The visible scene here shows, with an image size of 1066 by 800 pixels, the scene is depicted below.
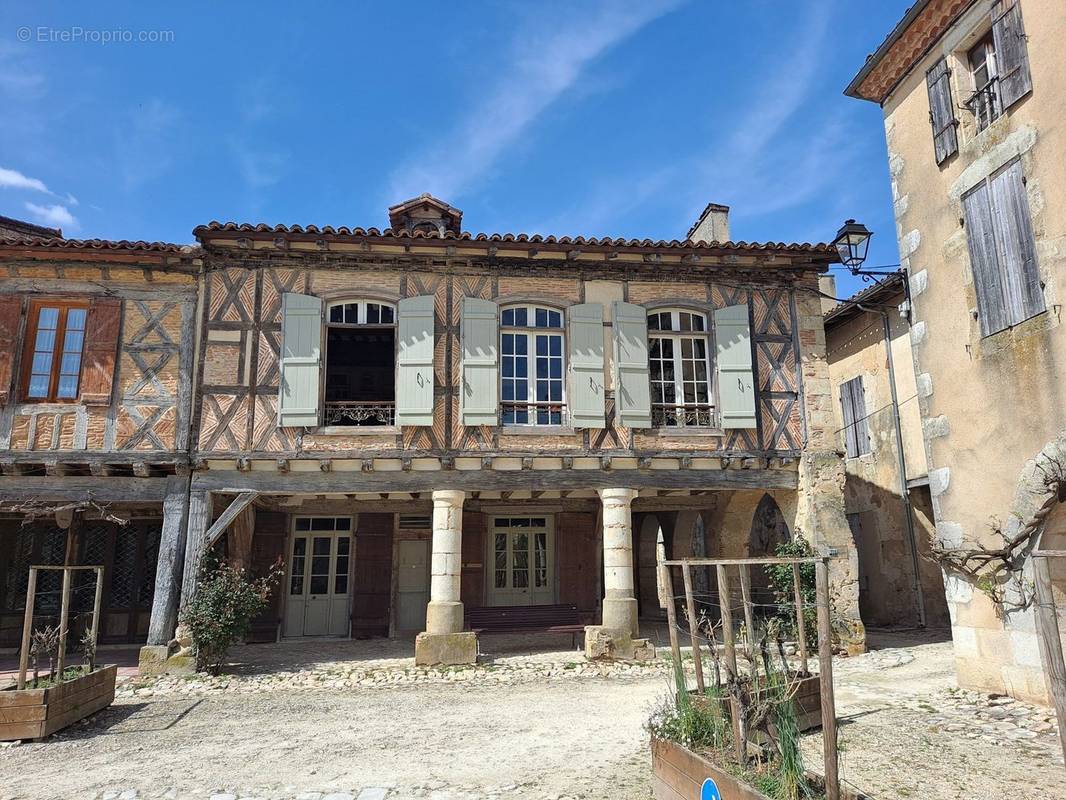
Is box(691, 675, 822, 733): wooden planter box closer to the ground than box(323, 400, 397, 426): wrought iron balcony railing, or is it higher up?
closer to the ground

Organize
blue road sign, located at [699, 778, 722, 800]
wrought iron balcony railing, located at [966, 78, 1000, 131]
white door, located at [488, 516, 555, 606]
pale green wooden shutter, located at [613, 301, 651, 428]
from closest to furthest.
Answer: blue road sign, located at [699, 778, 722, 800], wrought iron balcony railing, located at [966, 78, 1000, 131], pale green wooden shutter, located at [613, 301, 651, 428], white door, located at [488, 516, 555, 606]

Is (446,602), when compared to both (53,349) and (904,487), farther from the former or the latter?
(904,487)

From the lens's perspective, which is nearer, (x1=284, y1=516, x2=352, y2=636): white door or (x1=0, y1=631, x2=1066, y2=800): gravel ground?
(x1=0, y1=631, x2=1066, y2=800): gravel ground

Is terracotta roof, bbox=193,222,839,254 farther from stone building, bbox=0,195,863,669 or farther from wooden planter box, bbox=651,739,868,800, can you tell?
wooden planter box, bbox=651,739,868,800

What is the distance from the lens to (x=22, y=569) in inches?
412

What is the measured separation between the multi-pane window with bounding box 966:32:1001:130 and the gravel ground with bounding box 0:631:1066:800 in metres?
5.44

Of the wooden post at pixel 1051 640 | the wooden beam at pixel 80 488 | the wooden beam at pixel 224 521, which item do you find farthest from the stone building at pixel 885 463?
the wooden beam at pixel 80 488

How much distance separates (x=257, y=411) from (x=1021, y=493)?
323 inches

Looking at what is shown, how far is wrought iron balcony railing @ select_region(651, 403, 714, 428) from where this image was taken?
377 inches

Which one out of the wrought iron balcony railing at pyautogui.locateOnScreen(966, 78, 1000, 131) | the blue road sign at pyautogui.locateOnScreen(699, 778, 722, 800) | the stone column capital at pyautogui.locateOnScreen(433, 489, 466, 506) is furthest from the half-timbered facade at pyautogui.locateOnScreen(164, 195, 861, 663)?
the blue road sign at pyautogui.locateOnScreen(699, 778, 722, 800)

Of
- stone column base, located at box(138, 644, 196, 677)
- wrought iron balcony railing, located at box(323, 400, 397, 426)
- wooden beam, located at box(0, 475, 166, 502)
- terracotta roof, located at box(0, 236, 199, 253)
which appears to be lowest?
stone column base, located at box(138, 644, 196, 677)

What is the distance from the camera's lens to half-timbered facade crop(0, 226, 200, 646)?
8.54m

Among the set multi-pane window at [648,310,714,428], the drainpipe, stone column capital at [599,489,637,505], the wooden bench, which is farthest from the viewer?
the drainpipe

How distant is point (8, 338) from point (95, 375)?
1187 mm
